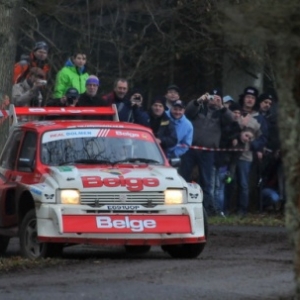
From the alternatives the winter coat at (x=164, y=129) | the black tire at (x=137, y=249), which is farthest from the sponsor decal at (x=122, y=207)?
the winter coat at (x=164, y=129)

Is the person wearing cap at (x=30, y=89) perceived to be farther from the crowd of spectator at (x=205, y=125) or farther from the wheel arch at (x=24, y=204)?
the wheel arch at (x=24, y=204)

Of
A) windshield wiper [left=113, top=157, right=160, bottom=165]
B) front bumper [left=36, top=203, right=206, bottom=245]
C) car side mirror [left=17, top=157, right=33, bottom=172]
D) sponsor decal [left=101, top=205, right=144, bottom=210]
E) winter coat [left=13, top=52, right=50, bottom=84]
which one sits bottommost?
front bumper [left=36, top=203, right=206, bottom=245]

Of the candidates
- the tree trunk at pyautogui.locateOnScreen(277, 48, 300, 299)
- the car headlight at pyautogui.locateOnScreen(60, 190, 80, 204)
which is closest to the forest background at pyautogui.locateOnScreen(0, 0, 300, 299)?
the car headlight at pyautogui.locateOnScreen(60, 190, 80, 204)

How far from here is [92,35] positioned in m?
30.3

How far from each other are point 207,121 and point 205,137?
0.91ft

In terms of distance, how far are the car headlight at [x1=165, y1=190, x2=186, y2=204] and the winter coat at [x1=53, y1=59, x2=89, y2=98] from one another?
286 inches

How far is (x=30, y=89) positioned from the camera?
2156 centimetres

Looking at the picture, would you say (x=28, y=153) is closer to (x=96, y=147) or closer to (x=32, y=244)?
(x=96, y=147)

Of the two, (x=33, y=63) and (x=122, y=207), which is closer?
(x=122, y=207)

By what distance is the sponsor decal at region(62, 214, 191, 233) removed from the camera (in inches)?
576

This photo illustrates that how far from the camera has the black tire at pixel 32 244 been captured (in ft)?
49.1

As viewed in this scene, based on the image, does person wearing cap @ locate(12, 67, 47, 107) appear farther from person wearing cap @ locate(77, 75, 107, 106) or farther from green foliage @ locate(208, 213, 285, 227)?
green foliage @ locate(208, 213, 285, 227)

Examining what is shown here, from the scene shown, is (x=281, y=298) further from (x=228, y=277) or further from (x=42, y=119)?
(x=42, y=119)

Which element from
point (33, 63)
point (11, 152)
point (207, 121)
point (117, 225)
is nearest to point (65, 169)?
point (117, 225)
